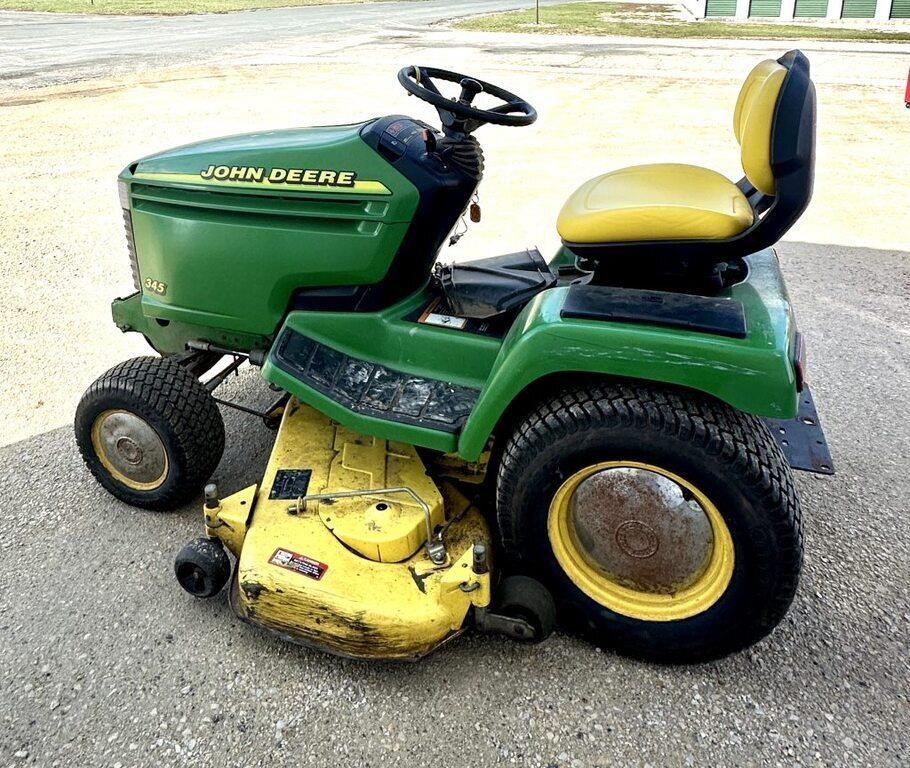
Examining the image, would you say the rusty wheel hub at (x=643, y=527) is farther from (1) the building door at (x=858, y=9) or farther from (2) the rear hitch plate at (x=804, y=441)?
(1) the building door at (x=858, y=9)

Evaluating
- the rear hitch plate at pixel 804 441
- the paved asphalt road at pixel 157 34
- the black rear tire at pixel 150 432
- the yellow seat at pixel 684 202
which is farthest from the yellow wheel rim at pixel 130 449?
the paved asphalt road at pixel 157 34

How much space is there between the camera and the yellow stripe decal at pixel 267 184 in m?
2.26

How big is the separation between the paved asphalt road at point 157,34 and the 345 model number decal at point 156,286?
1001cm

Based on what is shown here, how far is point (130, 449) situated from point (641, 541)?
1.63 m

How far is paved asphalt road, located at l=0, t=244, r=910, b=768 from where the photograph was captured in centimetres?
181

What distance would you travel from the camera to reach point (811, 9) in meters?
21.1

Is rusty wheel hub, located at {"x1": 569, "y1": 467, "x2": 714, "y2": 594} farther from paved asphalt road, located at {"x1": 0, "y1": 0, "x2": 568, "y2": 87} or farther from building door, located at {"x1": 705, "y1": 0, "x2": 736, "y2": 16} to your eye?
building door, located at {"x1": 705, "y1": 0, "x2": 736, "y2": 16}

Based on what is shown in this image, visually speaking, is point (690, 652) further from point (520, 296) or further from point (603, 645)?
point (520, 296)

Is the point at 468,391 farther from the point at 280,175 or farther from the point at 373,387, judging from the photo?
the point at 280,175

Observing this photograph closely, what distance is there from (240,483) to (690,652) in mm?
1611

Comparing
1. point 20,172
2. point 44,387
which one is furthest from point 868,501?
point 20,172

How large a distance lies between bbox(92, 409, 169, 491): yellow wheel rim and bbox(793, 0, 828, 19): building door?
77.5 feet

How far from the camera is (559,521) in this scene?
79.4 inches

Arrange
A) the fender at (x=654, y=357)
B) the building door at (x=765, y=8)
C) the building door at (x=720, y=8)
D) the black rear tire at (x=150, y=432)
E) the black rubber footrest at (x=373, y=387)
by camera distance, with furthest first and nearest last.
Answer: the building door at (x=720, y=8) < the building door at (x=765, y=8) < the black rear tire at (x=150, y=432) < the black rubber footrest at (x=373, y=387) < the fender at (x=654, y=357)
